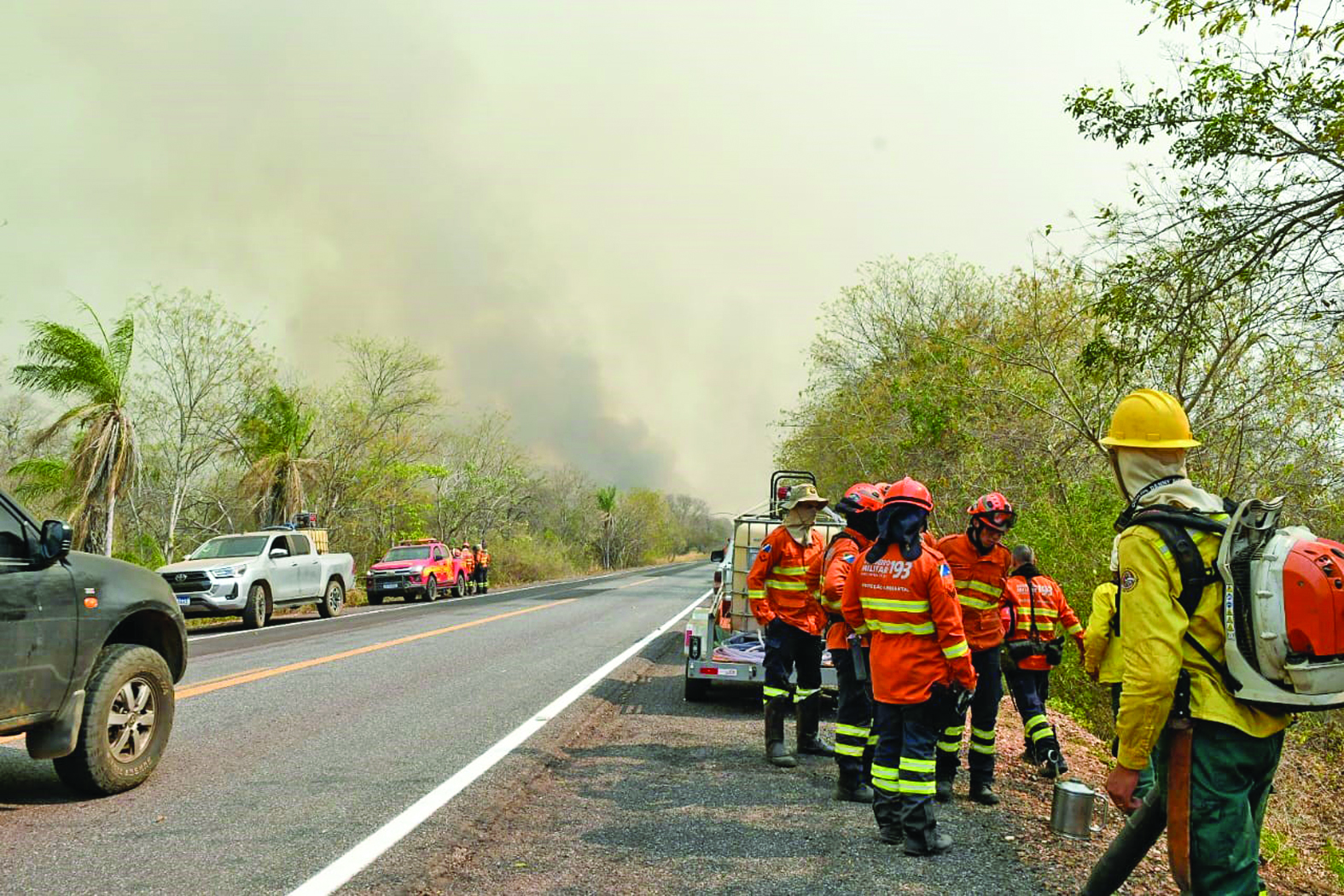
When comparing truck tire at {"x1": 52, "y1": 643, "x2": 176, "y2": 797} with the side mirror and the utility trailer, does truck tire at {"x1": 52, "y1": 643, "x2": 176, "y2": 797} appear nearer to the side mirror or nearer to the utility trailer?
the side mirror

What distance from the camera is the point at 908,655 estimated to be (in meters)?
5.51

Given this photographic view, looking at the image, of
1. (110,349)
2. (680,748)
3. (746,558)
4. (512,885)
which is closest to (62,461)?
(110,349)

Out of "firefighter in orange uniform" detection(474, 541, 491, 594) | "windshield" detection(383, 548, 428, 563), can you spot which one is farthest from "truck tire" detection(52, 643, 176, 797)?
"firefighter in orange uniform" detection(474, 541, 491, 594)

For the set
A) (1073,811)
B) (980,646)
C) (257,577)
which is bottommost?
(1073,811)

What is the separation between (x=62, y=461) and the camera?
73.6 feet

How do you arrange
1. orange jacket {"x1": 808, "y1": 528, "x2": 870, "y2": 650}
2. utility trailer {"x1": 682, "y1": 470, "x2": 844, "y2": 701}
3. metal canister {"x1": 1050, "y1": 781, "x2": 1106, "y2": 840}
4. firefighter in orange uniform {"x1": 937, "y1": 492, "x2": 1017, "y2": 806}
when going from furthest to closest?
utility trailer {"x1": 682, "y1": 470, "x2": 844, "y2": 701}, orange jacket {"x1": 808, "y1": 528, "x2": 870, "y2": 650}, firefighter in orange uniform {"x1": 937, "y1": 492, "x2": 1017, "y2": 806}, metal canister {"x1": 1050, "y1": 781, "x2": 1106, "y2": 840}

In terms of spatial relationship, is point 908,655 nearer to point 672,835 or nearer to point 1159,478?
point 672,835

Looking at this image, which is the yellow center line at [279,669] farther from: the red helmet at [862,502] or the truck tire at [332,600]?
the red helmet at [862,502]

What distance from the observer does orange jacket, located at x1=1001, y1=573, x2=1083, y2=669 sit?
7311mm

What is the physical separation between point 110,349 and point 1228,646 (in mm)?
23307

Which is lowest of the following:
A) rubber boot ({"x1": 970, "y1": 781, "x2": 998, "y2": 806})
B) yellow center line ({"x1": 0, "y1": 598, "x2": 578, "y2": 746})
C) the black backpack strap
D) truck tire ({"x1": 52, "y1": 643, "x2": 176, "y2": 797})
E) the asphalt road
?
rubber boot ({"x1": 970, "y1": 781, "x2": 998, "y2": 806})

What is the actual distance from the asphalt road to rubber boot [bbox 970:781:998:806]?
3189 millimetres

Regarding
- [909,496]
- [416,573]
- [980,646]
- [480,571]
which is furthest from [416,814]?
[480,571]

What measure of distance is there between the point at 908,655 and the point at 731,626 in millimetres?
4621
